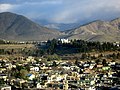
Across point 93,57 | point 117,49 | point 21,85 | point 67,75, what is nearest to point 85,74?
point 67,75

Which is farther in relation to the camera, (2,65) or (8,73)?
(2,65)

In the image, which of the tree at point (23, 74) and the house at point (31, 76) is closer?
the house at point (31, 76)

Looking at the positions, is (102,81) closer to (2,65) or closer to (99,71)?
(99,71)

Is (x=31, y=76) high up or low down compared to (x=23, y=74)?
down

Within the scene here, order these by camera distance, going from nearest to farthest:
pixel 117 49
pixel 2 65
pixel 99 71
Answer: pixel 99 71
pixel 2 65
pixel 117 49

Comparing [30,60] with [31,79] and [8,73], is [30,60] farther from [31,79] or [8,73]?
[31,79]

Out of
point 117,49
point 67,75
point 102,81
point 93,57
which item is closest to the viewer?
point 102,81

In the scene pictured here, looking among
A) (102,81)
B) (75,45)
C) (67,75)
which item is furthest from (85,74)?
(75,45)

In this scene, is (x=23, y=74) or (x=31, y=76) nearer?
(x=31, y=76)

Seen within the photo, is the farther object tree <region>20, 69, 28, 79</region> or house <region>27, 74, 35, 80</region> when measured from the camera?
tree <region>20, 69, 28, 79</region>
